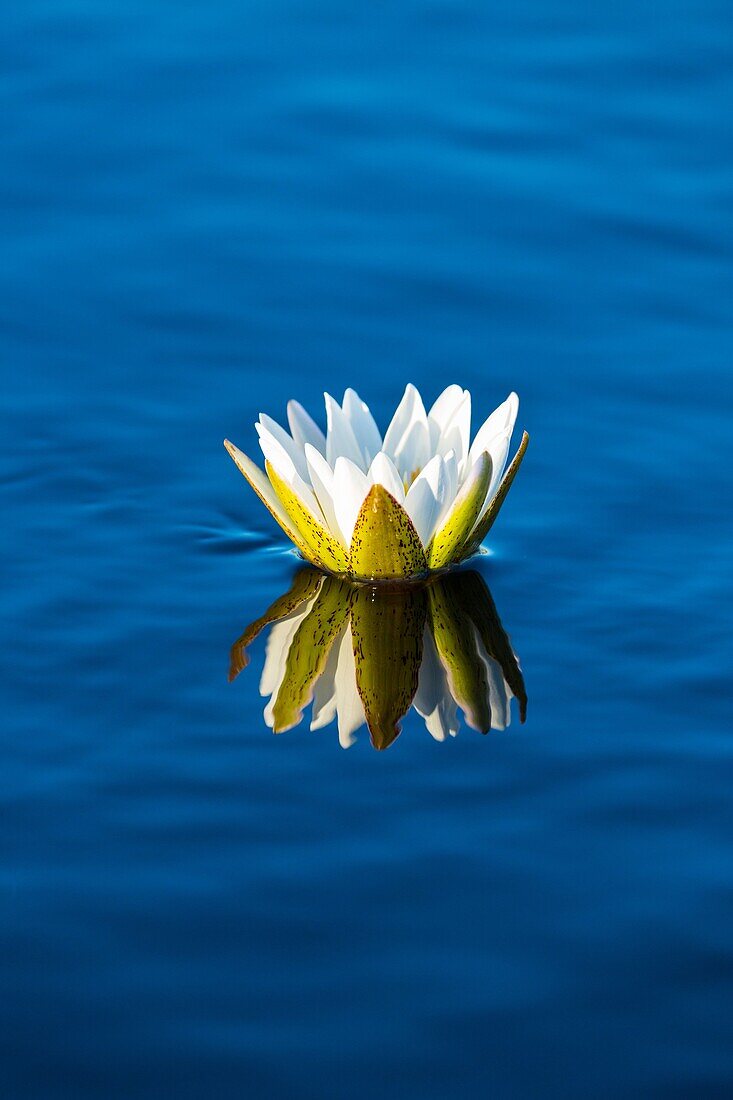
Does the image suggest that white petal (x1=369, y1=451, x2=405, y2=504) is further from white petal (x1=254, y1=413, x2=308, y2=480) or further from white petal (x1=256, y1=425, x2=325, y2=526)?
white petal (x1=254, y1=413, x2=308, y2=480)

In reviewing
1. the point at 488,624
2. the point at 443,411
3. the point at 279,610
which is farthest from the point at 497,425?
the point at 279,610

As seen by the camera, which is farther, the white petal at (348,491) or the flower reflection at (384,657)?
the white petal at (348,491)

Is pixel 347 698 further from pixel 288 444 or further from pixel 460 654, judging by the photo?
pixel 288 444

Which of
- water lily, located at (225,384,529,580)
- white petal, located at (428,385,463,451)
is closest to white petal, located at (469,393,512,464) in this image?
water lily, located at (225,384,529,580)

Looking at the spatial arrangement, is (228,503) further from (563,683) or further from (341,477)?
(563,683)

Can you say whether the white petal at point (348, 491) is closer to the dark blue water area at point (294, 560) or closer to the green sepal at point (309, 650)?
the green sepal at point (309, 650)

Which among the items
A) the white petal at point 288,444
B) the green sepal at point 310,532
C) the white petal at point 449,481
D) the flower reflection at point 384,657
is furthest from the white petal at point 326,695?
the white petal at point 288,444
